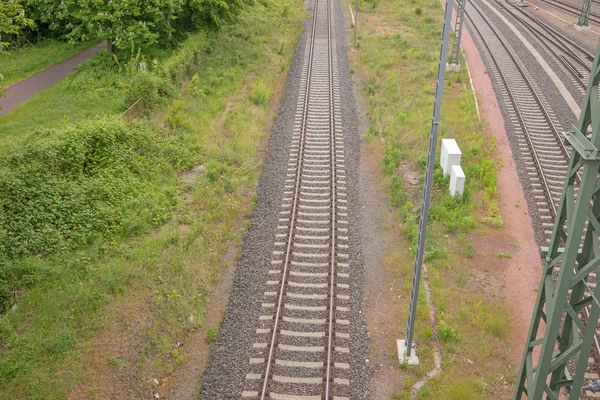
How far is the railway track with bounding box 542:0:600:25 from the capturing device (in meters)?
41.8

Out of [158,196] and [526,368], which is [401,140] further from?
[526,368]

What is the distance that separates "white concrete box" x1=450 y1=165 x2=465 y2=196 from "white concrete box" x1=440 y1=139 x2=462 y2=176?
1.95 feet

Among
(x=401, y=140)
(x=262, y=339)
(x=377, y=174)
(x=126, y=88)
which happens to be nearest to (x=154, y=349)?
(x=262, y=339)

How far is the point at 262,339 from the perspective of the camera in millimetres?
12188

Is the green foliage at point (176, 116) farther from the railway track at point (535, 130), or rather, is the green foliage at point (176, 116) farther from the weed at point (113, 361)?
the railway track at point (535, 130)

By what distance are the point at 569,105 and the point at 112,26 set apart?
2321 cm

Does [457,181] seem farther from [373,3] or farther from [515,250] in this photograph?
[373,3]

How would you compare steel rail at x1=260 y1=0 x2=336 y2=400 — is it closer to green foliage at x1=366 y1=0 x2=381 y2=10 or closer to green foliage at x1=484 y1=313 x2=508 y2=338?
green foliage at x1=484 y1=313 x2=508 y2=338

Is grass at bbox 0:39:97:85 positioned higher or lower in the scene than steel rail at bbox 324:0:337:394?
higher

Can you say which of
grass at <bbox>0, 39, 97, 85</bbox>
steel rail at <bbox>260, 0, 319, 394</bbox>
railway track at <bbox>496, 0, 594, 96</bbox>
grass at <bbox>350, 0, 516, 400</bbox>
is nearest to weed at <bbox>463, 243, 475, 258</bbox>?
grass at <bbox>350, 0, 516, 400</bbox>

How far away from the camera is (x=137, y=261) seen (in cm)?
1401

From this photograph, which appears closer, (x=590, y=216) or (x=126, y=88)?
(x=590, y=216)

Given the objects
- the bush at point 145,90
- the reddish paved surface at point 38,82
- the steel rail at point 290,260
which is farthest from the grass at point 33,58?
the steel rail at point 290,260


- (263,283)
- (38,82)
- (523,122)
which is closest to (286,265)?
(263,283)
